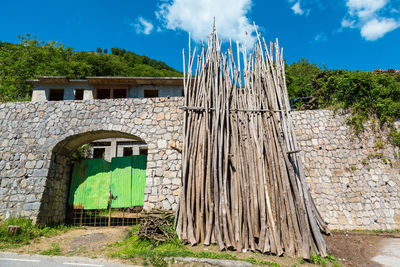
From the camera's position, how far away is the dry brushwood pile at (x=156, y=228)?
5.00 metres

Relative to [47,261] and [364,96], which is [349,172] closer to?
[364,96]

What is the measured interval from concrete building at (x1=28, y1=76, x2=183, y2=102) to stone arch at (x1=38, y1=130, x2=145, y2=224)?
9.17 m

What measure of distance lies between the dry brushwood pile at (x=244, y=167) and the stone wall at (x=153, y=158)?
1553mm

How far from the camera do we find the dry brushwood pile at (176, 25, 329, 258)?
182 inches

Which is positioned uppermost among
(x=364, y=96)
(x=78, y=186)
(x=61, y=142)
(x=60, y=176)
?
(x=364, y=96)

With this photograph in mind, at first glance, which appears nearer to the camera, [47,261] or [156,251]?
[47,261]

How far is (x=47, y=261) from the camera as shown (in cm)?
424

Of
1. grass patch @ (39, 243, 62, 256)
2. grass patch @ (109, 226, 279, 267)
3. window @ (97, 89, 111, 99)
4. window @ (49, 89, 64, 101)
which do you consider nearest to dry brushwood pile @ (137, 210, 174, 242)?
grass patch @ (109, 226, 279, 267)

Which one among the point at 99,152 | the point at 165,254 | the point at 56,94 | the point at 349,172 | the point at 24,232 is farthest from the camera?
the point at 56,94

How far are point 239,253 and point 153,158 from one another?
3692 mm

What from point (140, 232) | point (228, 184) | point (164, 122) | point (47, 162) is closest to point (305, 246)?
point (228, 184)

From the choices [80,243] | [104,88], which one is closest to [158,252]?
[80,243]

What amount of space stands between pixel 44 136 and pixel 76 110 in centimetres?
122

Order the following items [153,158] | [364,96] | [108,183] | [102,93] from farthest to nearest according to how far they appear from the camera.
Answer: [102,93] → [364,96] → [108,183] → [153,158]
